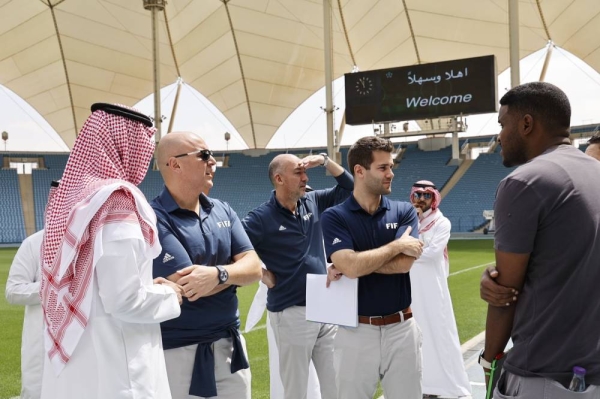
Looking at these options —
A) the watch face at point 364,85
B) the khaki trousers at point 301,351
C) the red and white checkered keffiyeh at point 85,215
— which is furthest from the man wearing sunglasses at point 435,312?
the watch face at point 364,85

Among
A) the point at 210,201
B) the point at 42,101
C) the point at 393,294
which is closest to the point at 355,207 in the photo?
the point at 393,294

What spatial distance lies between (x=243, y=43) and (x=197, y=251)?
113 feet

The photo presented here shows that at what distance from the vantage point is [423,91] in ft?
78.6

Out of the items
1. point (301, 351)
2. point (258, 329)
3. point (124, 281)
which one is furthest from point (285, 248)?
point (258, 329)

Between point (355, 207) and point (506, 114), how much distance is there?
1.73 meters

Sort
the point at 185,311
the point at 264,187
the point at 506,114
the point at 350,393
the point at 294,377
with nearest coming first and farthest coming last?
the point at 506,114 < the point at 185,311 < the point at 350,393 < the point at 294,377 < the point at 264,187

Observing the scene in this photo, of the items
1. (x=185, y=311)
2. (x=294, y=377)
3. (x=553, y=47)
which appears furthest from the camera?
(x=553, y=47)

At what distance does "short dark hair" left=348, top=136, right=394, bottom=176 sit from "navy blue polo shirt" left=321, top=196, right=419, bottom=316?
257 millimetres

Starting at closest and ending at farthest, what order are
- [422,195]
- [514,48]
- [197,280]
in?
[197,280]
[422,195]
[514,48]

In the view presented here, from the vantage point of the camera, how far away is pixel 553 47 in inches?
1364

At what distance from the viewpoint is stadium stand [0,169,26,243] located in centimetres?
3928

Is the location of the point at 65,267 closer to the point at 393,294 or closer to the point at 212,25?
the point at 393,294

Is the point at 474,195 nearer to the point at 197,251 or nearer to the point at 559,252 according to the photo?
the point at 197,251

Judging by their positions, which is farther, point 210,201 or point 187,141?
point 210,201
